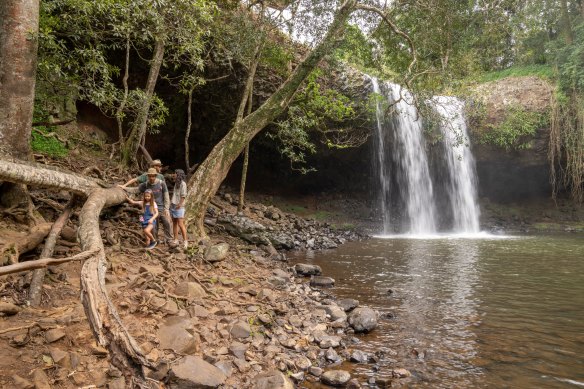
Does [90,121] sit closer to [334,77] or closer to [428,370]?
[334,77]

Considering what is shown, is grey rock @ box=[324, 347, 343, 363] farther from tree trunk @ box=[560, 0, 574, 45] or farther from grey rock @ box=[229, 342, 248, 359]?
tree trunk @ box=[560, 0, 574, 45]

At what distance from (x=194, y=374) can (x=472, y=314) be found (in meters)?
4.88

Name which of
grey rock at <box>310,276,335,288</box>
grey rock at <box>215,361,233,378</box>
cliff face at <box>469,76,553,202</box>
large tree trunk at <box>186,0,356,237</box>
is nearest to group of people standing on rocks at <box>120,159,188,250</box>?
large tree trunk at <box>186,0,356,237</box>

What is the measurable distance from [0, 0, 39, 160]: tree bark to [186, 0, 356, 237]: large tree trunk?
344cm

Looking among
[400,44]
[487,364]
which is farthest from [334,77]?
[487,364]

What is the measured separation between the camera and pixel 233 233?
36.6 feet

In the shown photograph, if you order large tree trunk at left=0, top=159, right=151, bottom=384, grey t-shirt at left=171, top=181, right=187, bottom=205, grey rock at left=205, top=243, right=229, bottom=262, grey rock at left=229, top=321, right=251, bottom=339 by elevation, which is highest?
→ grey t-shirt at left=171, top=181, right=187, bottom=205

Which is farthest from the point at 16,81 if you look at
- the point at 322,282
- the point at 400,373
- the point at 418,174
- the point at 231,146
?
the point at 418,174

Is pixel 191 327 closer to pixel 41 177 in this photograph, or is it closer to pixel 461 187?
pixel 41 177

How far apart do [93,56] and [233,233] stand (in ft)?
19.3

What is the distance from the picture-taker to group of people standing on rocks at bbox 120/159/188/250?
270 inches

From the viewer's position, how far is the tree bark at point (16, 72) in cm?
555

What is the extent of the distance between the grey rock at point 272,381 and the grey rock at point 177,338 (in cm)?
80

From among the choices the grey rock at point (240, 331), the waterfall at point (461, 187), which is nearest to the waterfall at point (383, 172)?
the waterfall at point (461, 187)
